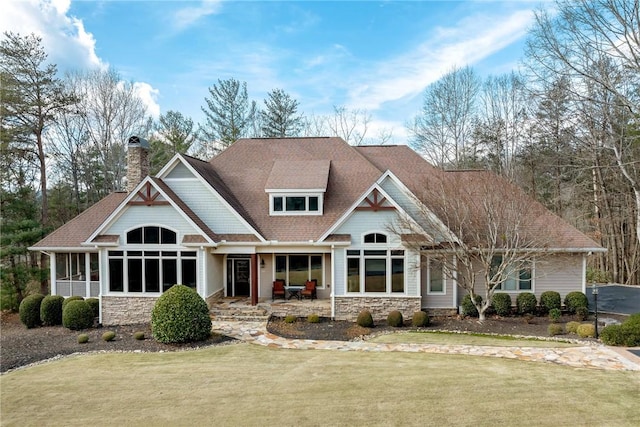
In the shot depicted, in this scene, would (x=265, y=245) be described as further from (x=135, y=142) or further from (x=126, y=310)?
(x=135, y=142)

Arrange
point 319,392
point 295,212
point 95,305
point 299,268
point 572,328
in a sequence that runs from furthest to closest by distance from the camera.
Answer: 1. point 299,268
2. point 295,212
3. point 95,305
4. point 572,328
5. point 319,392

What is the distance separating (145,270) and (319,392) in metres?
10.3

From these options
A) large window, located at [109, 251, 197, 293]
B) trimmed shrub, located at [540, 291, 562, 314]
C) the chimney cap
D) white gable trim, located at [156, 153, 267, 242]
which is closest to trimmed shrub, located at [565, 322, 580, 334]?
trimmed shrub, located at [540, 291, 562, 314]

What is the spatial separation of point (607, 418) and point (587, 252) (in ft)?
34.2

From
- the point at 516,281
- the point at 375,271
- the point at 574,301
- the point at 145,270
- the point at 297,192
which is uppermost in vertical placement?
the point at 297,192

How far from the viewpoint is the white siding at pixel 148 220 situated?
Answer: 15.6m

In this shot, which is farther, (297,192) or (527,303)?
(297,192)

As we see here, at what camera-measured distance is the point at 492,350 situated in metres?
11.4

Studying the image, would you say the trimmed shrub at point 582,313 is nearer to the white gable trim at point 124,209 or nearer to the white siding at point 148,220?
the white gable trim at point 124,209

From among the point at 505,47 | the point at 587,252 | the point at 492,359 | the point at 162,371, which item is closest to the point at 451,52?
the point at 505,47

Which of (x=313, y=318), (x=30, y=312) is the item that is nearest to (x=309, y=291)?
(x=313, y=318)

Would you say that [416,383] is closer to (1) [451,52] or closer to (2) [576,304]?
(2) [576,304]

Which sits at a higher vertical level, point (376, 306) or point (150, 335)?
point (376, 306)

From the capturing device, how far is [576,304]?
50.1 feet
